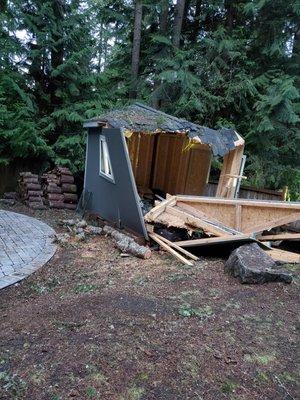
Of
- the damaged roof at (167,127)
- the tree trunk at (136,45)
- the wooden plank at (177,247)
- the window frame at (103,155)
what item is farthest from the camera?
the tree trunk at (136,45)

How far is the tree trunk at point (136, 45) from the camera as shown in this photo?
1199cm

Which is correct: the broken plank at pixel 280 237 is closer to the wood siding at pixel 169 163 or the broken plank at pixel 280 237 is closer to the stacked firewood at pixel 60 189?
the wood siding at pixel 169 163

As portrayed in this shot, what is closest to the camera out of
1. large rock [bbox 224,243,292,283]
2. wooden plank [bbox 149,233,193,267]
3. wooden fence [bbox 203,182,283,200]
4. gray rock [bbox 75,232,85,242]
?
large rock [bbox 224,243,292,283]

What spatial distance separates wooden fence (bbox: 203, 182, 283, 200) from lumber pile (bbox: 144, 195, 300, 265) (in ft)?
8.53

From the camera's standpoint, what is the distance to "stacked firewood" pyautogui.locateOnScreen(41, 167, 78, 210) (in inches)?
390

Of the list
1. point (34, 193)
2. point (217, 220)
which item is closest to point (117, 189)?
point (217, 220)

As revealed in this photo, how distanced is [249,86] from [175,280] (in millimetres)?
7544

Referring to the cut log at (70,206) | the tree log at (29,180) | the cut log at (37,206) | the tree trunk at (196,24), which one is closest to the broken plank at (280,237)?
the cut log at (70,206)

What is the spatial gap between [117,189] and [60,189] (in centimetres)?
368

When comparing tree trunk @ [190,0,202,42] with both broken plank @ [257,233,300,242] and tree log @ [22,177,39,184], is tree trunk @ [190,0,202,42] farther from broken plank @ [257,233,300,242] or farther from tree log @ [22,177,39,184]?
broken plank @ [257,233,300,242]

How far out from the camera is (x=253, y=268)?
4.62m

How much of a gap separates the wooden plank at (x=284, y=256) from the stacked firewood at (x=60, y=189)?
627 cm

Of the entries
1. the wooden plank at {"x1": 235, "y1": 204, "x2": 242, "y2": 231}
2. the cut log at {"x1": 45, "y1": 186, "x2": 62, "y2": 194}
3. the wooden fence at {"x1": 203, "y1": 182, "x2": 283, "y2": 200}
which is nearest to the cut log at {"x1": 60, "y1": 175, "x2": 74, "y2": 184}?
the cut log at {"x1": 45, "y1": 186, "x2": 62, "y2": 194}

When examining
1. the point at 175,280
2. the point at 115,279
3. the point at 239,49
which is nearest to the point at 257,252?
the point at 175,280
